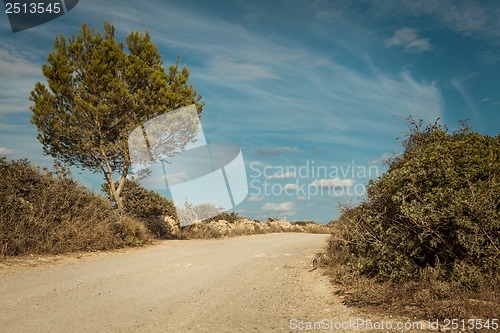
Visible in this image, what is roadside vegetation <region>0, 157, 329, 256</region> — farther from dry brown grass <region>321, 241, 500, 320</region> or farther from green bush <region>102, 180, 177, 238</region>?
dry brown grass <region>321, 241, 500, 320</region>

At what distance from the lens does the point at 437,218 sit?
6.27 meters

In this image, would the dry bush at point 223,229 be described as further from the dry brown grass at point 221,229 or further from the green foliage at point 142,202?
the green foliage at point 142,202

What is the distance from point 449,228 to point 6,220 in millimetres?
11436

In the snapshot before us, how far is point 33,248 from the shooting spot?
11273 millimetres

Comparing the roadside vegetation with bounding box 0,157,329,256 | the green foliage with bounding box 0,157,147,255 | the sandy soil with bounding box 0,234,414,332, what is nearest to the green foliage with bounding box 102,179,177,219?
the roadside vegetation with bounding box 0,157,329,256

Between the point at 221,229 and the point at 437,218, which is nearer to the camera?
the point at 437,218

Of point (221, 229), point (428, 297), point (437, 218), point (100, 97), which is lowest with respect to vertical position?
point (221, 229)

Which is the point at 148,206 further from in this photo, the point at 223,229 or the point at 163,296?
the point at 163,296

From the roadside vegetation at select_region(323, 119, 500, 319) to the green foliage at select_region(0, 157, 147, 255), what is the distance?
9.00 metres

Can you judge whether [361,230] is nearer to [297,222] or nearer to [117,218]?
[117,218]

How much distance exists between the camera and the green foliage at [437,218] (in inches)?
235

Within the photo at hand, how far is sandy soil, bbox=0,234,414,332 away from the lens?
18.2ft

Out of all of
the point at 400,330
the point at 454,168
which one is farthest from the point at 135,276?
the point at 454,168

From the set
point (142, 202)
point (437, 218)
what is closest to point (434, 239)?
point (437, 218)
